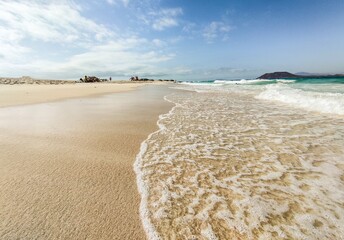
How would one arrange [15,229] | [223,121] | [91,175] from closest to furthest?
[15,229] → [91,175] → [223,121]

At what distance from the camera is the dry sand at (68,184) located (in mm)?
A: 2072

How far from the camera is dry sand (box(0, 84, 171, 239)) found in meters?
2.07

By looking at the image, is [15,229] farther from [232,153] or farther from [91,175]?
[232,153]

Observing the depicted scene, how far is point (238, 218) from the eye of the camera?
2281mm

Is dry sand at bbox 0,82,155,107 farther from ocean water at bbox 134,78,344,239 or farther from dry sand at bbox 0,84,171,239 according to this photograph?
ocean water at bbox 134,78,344,239

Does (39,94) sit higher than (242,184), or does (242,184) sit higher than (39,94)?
(39,94)

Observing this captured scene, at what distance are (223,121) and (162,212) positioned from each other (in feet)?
17.0

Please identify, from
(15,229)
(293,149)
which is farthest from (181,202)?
(293,149)

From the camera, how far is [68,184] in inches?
112

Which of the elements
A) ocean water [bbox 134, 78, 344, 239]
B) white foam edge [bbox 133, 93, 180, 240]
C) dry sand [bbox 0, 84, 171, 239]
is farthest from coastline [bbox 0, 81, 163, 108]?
ocean water [bbox 134, 78, 344, 239]

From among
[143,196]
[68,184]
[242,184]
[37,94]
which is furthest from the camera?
[37,94]

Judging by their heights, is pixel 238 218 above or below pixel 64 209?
below

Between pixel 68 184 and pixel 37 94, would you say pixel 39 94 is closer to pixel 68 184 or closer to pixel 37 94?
A: pixel 37 94

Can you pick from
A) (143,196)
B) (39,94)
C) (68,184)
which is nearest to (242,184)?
(143,196)
